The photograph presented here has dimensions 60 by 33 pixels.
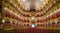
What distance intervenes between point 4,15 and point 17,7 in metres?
0.17

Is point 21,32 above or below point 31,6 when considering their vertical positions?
below

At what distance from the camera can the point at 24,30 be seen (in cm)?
189

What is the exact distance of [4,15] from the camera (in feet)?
6.18

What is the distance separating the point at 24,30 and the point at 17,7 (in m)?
0.27

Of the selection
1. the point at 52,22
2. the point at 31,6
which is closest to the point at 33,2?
the point at 31,6

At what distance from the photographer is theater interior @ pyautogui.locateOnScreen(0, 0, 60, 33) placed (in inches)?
73.7

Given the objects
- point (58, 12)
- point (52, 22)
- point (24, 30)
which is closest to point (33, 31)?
point (24, 30)

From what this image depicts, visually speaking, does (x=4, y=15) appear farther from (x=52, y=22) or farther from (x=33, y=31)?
(x=52, y=22)

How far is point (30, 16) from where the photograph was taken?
192 centimetres

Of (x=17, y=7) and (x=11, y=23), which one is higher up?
(x=17, y=7)

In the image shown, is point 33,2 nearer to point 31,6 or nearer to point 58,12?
point 31,6

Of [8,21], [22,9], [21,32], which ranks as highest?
[22,9]

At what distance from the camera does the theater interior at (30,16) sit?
6.14ft

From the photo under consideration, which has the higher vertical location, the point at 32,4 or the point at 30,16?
the point at 32,4
